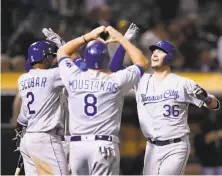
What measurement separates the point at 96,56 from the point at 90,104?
0.53 meters

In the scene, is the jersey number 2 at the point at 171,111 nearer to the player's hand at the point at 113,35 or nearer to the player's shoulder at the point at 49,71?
the player's hand at the point at 113,35

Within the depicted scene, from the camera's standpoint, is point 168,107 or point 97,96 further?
point 168,107

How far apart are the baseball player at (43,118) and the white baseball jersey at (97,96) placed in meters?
0.79

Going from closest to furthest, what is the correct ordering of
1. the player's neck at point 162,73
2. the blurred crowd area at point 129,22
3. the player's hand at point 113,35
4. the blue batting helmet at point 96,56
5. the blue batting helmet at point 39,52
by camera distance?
the blue batting helmet at point 96,56
the player's hand at point 113,35
the blue batting helmet at point 39,52
the player's neck at point 162,73
the blurred crowd area at point 129,22

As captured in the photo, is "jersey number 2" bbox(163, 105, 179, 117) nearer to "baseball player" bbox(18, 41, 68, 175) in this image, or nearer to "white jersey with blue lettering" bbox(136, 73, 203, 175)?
"white jersey with blue lettering" bbox(136, 73, 203, 175)

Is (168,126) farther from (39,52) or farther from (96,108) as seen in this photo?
(39,52)

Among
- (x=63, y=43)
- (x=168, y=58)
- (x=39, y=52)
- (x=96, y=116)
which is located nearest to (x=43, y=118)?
(x=39, y=52)

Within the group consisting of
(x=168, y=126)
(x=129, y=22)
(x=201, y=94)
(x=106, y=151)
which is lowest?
(x=106, y=151)

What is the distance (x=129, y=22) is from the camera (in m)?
17.3

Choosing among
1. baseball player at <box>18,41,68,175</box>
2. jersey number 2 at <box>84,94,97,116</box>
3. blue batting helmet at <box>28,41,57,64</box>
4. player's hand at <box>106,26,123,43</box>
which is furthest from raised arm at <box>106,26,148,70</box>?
blue batting helmet at <box>28,41,57,64</box>

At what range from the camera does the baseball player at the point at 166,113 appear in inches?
378

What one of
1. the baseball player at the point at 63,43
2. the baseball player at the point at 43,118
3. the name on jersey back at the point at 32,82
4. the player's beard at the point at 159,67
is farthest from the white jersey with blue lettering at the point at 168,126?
the name on jersey back at the point at 32,82

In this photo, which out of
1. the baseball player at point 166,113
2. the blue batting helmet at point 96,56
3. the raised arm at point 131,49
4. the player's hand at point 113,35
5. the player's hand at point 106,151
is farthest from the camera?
the baseball player at point 166,113

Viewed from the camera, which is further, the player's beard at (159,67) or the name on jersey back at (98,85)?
the player's beard at (159,67)
